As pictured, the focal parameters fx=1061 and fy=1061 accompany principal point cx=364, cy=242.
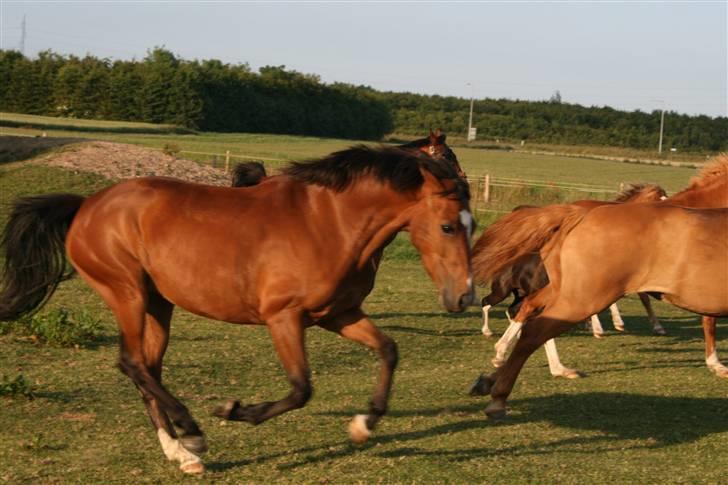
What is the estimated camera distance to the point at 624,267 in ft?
27.1

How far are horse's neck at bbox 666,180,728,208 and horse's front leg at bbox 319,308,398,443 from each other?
553cm

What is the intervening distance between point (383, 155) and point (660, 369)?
636 cm

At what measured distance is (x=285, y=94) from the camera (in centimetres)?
8956

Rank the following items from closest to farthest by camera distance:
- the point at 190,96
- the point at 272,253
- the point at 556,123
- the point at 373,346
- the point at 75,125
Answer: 1. the point at 272,253
2. the point at 373,346
3. the point at 75,125
4. the point at 190,96
5. the point at 556,123

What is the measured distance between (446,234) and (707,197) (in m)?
5.83

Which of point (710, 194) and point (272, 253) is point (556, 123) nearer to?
point (710, 194)

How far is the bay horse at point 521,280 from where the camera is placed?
31.5 ft

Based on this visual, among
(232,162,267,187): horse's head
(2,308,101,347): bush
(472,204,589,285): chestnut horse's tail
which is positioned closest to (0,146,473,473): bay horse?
(472,204,589,285): chestnut horse's tail

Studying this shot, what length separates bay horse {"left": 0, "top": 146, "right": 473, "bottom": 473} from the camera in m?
6.84

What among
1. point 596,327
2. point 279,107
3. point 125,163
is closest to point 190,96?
point 279,107

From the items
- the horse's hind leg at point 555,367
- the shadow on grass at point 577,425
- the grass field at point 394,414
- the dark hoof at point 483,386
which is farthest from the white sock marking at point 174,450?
the horse's hind leg at point 555,367

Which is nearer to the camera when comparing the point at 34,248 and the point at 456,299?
the point at 456,299

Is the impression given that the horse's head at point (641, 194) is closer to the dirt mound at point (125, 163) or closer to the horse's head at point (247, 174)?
the horse's head at point (247, 174)

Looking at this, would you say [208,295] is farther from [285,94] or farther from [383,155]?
[285,94]
